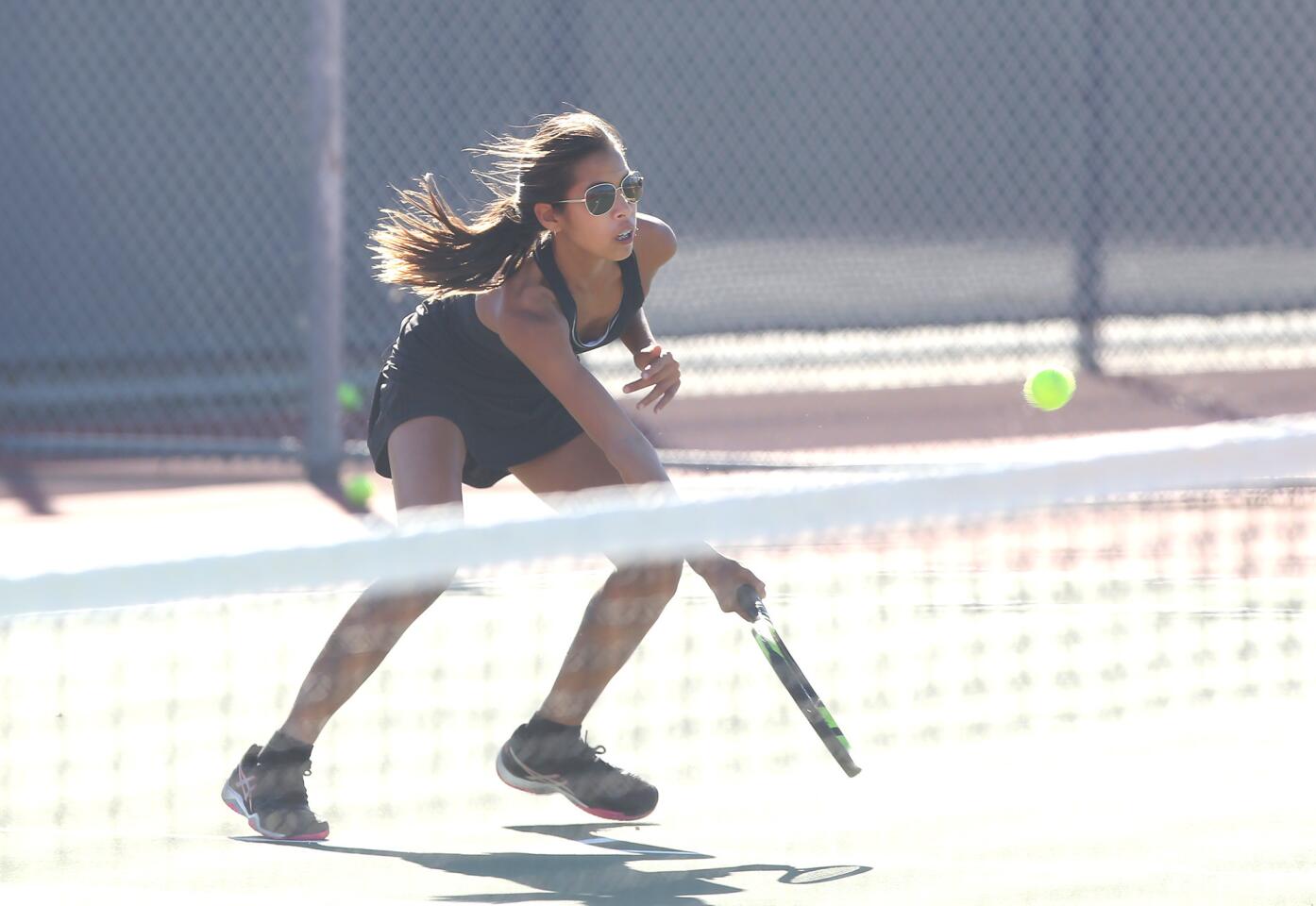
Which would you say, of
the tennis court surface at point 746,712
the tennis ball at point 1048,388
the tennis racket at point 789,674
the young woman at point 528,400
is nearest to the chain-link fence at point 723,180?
the tennis ball at point 1048,388

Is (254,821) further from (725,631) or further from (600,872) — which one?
(725,631)

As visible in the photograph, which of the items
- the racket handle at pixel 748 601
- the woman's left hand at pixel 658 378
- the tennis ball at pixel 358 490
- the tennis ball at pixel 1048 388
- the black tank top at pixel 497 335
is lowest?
the racket handle at pixel 748 601

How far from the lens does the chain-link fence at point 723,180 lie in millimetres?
9180

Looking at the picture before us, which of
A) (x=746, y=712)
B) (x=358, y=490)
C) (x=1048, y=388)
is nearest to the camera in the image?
(x=746, y=712)

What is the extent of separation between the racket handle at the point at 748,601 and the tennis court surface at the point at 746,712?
17 centimetres

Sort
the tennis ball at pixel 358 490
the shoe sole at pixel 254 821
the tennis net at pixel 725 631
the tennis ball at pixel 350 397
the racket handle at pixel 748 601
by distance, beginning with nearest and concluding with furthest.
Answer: the tennis net at pixel 725 631 → the racket handle at pixel 748 601 → the shoe sole at pixel 254 821 → the tennis ball at pixel 358 490 → the tennis ball at pixel 350 397

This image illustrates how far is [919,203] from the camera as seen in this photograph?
11.6 meters

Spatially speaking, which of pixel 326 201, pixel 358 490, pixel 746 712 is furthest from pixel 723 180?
pixel 746 712

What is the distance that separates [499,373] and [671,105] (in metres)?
6.97

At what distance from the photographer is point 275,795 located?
3434 millimetres

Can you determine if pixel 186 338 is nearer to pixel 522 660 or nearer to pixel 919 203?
pixel 919 203

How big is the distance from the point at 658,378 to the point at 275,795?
36.8 inches

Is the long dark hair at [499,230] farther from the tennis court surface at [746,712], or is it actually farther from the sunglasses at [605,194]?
the tennis court surface at [746,712]

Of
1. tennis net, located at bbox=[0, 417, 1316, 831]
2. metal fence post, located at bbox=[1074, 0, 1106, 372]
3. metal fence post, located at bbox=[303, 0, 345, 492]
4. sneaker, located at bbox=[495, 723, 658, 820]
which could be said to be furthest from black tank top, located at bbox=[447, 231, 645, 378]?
metal fence post, located at bbox=[1074, 0, 1106, 372]
